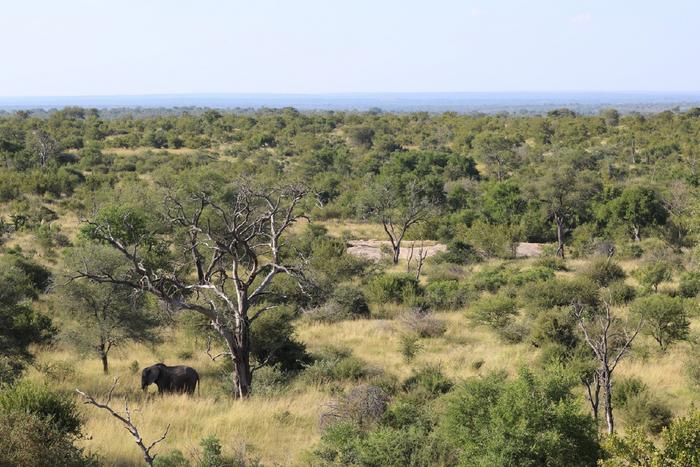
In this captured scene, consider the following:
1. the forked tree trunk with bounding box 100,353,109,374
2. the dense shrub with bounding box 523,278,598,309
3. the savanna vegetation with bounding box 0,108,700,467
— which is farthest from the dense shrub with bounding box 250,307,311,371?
the dense shrub with bounding box 523,278,598,309

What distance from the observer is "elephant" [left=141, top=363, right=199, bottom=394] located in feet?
44.2

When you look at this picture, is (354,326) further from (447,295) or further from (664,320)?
(664,320)

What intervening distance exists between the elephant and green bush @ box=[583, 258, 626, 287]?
15.6 metres

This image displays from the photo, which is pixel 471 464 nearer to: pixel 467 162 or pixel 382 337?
pixel 382 337

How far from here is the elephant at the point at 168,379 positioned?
13477mm

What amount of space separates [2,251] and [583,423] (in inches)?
1128

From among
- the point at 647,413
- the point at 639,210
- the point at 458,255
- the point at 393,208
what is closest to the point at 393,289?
the point at 458,255

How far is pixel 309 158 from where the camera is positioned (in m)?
59.0

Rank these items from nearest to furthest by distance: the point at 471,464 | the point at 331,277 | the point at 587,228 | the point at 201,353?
the point at 471,464 → the point at 201,353 → the point at 331,277 → the point at 587,228

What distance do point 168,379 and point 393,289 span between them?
36.4 ft

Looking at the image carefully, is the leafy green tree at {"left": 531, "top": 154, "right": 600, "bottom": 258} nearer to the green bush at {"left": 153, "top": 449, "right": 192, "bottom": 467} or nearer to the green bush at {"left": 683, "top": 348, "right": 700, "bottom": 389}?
the green bush at {"left": 683, "top": 348, "right": 700, "bottom": 389}

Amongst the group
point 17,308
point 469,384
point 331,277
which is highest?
point 469,384

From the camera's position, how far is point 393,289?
23.3 metres

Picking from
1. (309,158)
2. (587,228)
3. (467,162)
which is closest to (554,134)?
(467,162)
